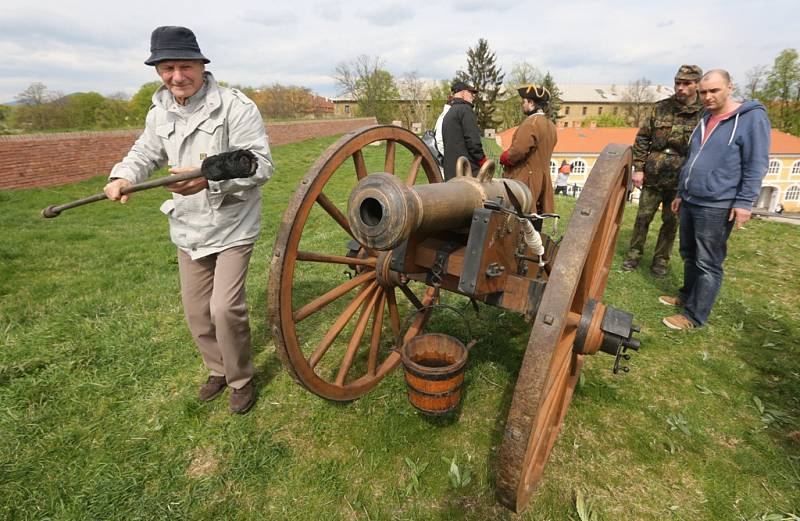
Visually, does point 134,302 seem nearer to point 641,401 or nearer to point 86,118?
point 641,401

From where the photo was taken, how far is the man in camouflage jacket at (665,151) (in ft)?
14.1

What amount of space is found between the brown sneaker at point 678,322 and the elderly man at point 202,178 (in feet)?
11.7

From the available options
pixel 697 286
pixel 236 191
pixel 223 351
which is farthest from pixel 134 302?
pixel 697 286

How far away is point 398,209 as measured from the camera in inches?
66.3

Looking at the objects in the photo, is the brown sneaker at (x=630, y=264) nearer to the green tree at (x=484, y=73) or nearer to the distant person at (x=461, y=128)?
the distant person at (x=461, y=128)

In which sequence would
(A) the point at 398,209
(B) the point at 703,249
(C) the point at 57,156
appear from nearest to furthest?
(A) the point at 398,209 < (B) the point at 703,249 < (C) the point at 57,156

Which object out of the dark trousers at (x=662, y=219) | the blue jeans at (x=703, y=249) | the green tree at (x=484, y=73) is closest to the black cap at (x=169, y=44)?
the blue jeans at (x=703, y=249)

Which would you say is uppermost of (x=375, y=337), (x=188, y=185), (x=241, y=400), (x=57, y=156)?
(x=188, y=185)

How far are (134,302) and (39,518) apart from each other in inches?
96.9

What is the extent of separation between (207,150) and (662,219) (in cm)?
466

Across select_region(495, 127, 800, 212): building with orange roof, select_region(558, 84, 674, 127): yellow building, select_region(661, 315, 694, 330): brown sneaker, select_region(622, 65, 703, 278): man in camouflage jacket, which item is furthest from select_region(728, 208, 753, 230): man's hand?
select_region(558, 84, 674, 127): yellow building

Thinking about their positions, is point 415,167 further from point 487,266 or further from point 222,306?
point 222,306

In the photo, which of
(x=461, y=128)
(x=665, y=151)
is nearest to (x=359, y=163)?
(x=461, y=128)

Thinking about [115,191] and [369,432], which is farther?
[369,432]
